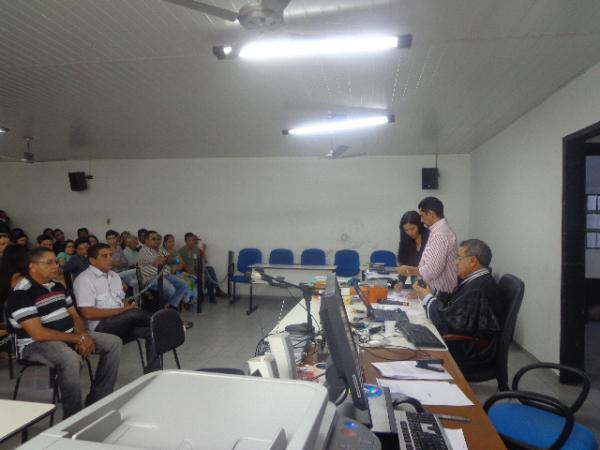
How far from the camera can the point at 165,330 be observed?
244 centimetres

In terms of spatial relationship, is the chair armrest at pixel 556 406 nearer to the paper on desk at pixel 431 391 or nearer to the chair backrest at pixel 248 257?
the paper on desk at pixel 431 391

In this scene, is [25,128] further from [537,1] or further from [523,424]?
[523,424]

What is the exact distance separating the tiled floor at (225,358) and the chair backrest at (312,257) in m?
1.07

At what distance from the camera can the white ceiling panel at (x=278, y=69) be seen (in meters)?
2.24

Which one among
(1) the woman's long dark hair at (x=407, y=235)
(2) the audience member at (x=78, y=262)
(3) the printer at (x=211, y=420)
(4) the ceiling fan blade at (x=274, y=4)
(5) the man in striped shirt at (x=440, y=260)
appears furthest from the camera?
(2) the audience member at (x=78, y=262)

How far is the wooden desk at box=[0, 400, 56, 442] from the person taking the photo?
149 centimetres

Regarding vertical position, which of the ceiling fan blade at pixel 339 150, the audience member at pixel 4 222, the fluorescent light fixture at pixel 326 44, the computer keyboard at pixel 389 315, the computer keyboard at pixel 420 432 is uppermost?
the fluorescent light fixture at pixel 326 44

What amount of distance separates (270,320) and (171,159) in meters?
3.94

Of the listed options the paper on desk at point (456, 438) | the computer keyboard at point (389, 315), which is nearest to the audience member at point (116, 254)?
the computer keyboard at point (389, 315)

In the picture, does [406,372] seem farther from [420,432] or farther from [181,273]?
[181,273]

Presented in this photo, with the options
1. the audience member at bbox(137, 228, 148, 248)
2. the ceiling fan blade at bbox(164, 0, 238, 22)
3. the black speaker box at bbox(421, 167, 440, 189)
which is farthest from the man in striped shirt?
the audience member at bbox(137, 228, 148, 248)

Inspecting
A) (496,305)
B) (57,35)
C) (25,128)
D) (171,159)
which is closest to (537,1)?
(496,305)

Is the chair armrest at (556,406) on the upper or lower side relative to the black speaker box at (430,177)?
lower

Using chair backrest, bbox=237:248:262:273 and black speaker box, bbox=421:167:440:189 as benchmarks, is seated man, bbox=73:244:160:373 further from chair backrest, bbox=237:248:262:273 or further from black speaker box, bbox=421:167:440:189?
black speaker box, bbox=421:167:440:189
